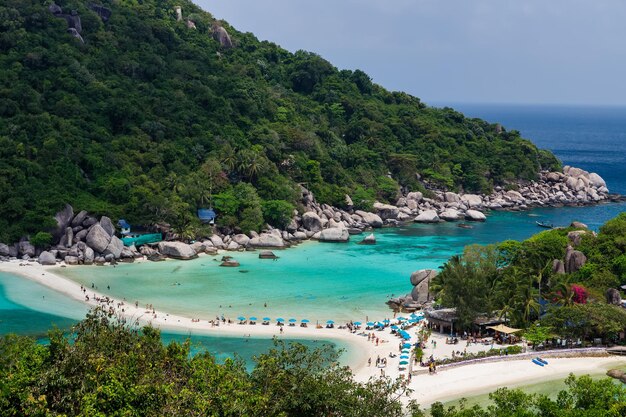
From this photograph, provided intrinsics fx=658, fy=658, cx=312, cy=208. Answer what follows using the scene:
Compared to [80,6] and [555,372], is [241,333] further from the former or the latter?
[80,6]

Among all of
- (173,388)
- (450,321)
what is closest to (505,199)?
(450,321)

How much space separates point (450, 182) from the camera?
87.4 m

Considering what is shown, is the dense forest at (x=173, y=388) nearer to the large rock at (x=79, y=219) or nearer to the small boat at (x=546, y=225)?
the large rock at (x=79, y=219)

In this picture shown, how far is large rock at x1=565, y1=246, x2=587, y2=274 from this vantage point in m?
42.7

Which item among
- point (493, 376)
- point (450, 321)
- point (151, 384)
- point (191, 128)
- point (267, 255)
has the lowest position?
point (493, 376)

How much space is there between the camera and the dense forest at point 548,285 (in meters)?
35.2

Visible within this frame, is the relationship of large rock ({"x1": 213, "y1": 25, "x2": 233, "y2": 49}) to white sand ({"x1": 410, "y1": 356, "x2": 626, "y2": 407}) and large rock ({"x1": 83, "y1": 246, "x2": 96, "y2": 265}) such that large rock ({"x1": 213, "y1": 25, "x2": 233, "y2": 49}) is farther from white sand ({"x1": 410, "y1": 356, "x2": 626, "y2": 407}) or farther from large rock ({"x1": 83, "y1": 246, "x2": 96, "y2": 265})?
white sand ({"x1": 410, "y1": 356, "x2": 626, "y2": 407})

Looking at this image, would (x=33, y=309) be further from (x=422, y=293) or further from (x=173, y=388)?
(x=422, y=293)

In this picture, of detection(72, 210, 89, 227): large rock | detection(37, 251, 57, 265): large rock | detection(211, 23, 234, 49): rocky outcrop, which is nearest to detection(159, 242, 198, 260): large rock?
detection(72, 210, 89, 227): large rock

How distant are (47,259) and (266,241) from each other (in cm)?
1907

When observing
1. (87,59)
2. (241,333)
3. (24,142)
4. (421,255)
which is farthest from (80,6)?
(241,333)

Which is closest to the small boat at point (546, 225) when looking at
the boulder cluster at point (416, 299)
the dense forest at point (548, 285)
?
the dense forest at point (548, 285)

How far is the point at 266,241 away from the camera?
6103cm

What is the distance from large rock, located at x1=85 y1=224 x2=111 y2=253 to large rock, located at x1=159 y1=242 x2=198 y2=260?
4.61m
